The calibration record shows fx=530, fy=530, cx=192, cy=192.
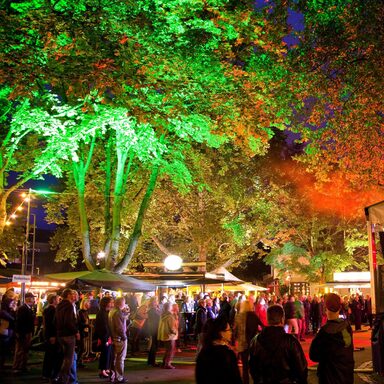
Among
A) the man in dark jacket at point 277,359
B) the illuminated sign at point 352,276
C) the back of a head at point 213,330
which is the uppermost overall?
the illuminated sign at point 352,276

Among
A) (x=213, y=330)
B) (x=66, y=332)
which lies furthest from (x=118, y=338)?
(x=213, y=330)

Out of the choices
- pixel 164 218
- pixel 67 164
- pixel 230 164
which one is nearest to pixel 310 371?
pixel 67 164

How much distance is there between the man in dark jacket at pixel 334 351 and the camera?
18.8 feet

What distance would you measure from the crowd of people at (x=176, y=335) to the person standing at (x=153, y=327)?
1.0 inches

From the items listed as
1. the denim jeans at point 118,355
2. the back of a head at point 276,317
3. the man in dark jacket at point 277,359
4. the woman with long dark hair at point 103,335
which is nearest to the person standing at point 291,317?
the woman with long dark hair at point 103,335

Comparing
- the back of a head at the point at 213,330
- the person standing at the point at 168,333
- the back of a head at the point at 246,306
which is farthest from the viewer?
the person standing at the point at 168,333

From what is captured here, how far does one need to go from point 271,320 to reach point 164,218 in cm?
3025

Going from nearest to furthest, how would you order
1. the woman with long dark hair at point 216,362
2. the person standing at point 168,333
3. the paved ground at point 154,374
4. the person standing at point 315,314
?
the woman with long dark hair at point 216,362
the paved ground at point 154,374
the person standing at point 168,333
the person standing at point 315,314

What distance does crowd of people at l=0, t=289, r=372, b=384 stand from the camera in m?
4.93

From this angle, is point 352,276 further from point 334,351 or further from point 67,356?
point 334,351

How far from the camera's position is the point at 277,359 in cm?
498

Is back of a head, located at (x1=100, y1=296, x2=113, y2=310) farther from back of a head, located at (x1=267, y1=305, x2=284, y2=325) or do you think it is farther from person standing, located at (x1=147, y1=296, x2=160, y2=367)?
back of a head, located at (x1=267, y1=305, x2=284, y2=325)

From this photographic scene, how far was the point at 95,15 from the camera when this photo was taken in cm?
996

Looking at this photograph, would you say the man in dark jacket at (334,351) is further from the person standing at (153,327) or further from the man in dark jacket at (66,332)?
the person standing at (153,327)
